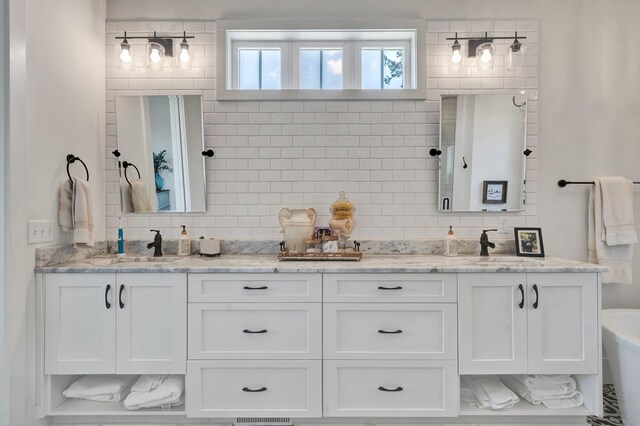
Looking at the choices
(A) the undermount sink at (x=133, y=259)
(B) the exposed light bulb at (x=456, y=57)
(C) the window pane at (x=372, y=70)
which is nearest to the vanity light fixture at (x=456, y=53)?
(B) the exposed light bulb at (x=456, y=57)

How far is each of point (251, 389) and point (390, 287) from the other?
3.08 feet

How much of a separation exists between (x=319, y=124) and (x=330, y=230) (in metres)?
0.77

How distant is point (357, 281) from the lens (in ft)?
6.59

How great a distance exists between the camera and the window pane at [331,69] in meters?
2.74

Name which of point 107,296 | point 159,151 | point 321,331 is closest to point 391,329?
point 321,331

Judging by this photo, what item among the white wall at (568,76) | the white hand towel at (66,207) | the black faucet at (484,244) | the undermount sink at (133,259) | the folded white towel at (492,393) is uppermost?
the white wall at (568,76)

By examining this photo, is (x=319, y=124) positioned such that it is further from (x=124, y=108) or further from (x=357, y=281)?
(x=124, y=108)

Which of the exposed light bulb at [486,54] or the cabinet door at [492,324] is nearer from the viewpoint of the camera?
the cabinet door at [492,324]

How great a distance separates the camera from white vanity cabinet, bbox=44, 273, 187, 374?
1.99 metres

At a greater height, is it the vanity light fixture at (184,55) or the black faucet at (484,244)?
the vanity light fixture at (184,55)

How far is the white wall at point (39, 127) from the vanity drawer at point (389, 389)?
1580 millimetres

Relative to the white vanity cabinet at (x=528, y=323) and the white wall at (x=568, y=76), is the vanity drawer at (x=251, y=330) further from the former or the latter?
the white wall at (x=568, y=76)

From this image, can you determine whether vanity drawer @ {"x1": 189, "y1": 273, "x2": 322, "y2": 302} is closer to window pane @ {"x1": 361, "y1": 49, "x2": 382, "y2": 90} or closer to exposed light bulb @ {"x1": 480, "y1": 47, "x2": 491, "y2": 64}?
window pane @ {"x1": 361, "y1": 49, "x2": 382, "y2": 90}

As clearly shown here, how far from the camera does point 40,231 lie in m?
2.00
